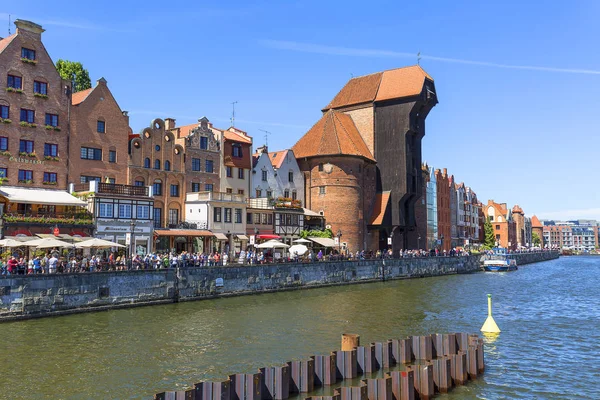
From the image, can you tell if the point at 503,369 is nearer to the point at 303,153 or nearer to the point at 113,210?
the point at 113,210

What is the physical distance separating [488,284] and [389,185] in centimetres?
1959

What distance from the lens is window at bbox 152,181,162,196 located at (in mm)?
51375

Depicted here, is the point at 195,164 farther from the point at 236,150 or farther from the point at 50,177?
the point at 50,177

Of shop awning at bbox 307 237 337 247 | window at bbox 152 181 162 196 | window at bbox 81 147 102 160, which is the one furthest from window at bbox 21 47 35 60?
shop awning at bbox 307 237 337 247

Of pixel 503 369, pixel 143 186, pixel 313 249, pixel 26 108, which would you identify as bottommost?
pixel 503 369

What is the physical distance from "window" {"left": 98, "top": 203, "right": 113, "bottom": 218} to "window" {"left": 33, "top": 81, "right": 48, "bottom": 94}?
10.3 m

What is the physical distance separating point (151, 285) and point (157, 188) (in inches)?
634

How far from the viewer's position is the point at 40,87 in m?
44.5

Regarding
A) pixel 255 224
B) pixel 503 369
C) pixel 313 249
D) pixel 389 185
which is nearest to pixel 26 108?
pixel 255 224

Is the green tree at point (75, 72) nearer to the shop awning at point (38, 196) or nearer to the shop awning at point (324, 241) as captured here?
the shop awning at point (38, 196)

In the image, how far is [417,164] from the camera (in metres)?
78.0

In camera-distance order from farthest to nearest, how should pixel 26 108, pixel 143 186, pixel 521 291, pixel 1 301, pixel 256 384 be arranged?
pixel 521 291 < pixel 143 186 < pixel 26 108 < pixel 1 301 < pixel 256 384

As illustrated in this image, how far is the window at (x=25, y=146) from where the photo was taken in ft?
142

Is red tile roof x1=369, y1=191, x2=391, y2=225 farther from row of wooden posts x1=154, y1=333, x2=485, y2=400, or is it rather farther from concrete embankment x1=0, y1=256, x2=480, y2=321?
row of wooden posts x1=154, y1=333, x2=485, y2=400
